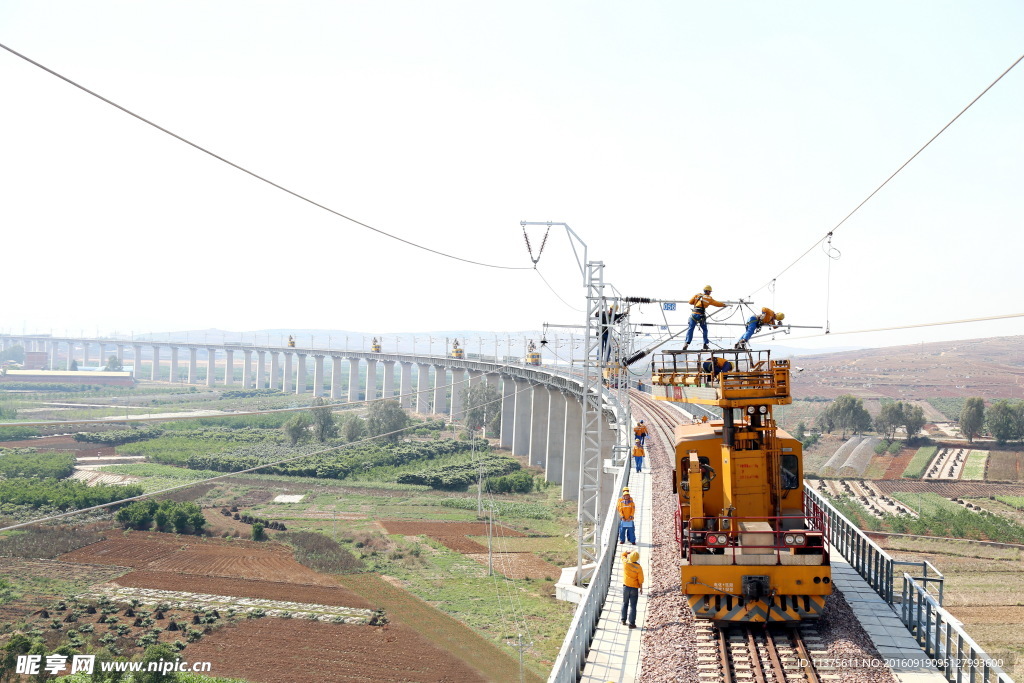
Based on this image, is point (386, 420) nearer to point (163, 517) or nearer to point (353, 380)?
point (163, 517)

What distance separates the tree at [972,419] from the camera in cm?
9612

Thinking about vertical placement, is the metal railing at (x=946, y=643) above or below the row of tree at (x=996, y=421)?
above

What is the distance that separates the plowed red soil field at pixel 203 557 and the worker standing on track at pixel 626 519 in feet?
93.5

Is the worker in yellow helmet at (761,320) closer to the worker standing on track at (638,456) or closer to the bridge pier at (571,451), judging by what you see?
the worker standing on track at (638,456)

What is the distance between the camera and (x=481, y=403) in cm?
12581

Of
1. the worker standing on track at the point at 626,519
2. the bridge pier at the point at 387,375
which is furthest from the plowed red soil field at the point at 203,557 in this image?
the bridge pier at the point at 387,375

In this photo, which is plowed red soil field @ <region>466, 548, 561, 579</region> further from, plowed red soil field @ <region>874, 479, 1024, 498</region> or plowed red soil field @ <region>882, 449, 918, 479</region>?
plowed red soil field @ <region>882, 449, 918, 479</region>

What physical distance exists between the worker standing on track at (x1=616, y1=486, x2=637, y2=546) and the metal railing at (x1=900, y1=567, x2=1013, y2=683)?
6482mm

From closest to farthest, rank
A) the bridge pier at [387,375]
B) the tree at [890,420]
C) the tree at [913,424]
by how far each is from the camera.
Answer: the tree at [913,424]
the tree at [890,420]
the bridge pier at [387,375]

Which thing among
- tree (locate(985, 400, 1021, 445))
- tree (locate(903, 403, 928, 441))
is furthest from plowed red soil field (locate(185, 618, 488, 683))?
tree (locate(985, 400, 1021, 445))

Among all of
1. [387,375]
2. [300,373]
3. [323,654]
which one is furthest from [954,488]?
[300,373]

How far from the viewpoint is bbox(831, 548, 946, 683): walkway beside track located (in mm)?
11750

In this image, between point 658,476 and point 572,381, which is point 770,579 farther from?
point 572,381

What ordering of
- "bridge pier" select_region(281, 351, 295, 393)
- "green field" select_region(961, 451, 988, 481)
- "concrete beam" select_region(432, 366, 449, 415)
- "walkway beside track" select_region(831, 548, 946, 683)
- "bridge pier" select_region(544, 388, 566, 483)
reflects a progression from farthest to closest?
"bridge pier" select_region(281, 351, 295, 393), "concrete beam" select_region(432, 366, 449, 415), "green field" select_region(961, 451, 988, 481), "bridge pier" select_region(544, 388, 566, 483), "walkway beside track" select_region(831, 548, 946, 683)
